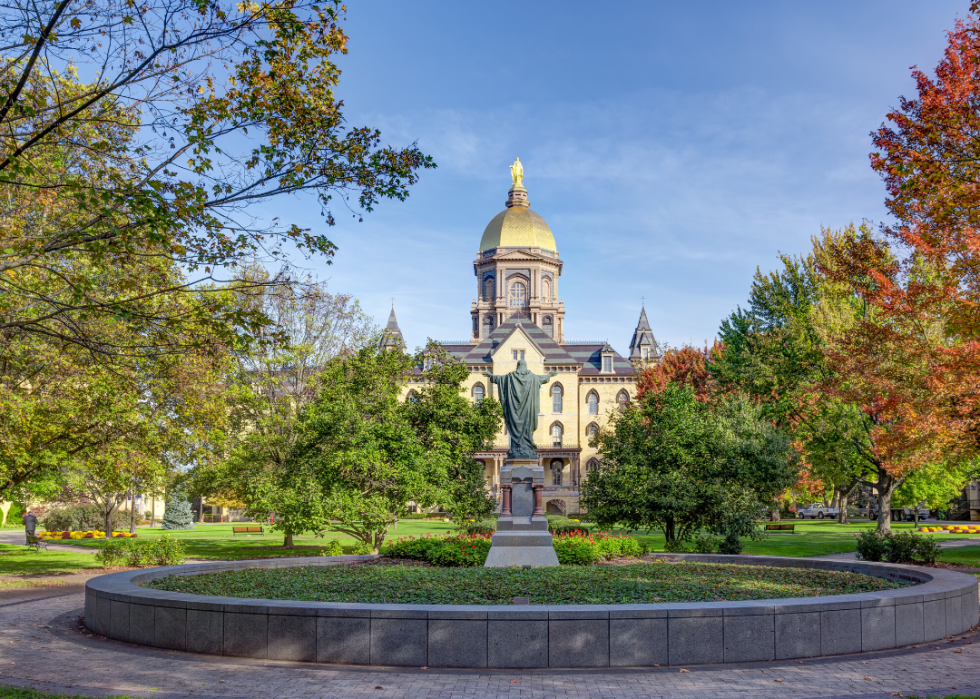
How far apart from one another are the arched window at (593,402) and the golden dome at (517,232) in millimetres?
24532

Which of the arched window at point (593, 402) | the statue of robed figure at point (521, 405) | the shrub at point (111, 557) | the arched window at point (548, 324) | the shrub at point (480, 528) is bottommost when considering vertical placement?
the shrub at point (111, 557)

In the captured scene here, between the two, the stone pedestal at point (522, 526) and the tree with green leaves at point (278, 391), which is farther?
the tree with green leaves at point (278, 391)

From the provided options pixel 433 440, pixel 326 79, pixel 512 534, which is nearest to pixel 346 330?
pixel 433 440

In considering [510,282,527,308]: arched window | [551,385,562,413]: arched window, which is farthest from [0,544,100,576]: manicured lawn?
[510,282,527,308]: arched window

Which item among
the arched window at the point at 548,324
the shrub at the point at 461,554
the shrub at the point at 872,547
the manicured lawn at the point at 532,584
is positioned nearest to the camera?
the manicured lawn at the point at 532,584

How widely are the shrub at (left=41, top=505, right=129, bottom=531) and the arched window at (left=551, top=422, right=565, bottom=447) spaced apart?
134ft

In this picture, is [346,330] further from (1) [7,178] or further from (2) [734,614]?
(2) [734,614]

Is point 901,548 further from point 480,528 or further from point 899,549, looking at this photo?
point 480,528

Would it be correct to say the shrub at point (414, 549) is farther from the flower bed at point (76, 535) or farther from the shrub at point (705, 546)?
the flower bed at point (76, 535)

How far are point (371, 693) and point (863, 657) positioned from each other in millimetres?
6045

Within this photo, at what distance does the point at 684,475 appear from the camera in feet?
81.3

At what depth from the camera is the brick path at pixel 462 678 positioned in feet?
26.0

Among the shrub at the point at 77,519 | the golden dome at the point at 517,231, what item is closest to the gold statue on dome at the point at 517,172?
the golden dome at the point at 517,231

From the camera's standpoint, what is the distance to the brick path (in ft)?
26.0
